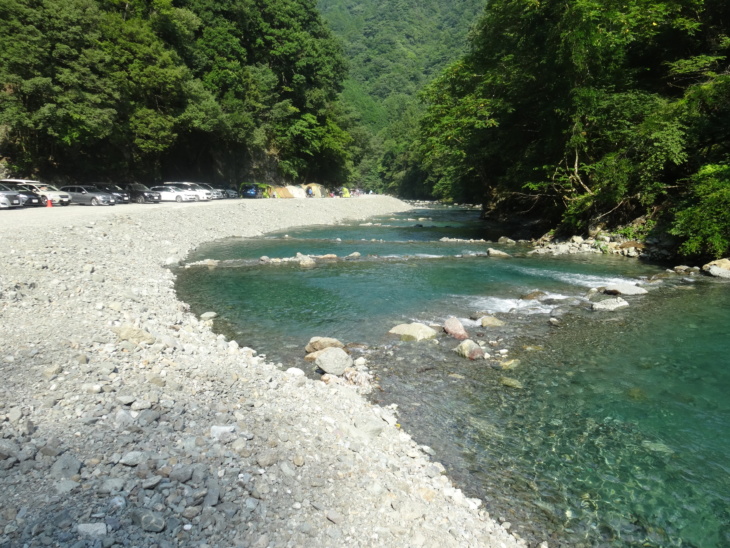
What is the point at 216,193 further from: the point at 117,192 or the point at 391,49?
the point at 391,49

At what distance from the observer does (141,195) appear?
119ft

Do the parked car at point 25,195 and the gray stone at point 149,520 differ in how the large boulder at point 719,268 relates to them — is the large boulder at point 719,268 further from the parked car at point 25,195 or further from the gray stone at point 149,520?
the parked car at point 25,195

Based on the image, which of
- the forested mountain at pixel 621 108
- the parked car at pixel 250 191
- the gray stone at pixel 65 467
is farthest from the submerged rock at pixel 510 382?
Result: the parked car at pixel 250 191

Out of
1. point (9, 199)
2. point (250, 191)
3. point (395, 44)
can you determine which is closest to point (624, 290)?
point (9, 199)

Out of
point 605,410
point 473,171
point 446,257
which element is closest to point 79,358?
point 605,410

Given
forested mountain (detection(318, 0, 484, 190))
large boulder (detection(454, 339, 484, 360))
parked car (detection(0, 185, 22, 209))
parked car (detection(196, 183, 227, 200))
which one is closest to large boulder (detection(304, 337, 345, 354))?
large boulder (detection(454, 339, 484, 360))

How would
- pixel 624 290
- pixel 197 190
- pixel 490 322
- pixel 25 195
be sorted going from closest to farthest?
pixel 490 322
pixel 624 290
pixel 25 195
pixel 197 190

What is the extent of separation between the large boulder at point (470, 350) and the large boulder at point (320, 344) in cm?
232

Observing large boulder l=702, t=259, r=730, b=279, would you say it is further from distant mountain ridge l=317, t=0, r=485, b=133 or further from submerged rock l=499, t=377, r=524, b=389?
distant mountain ridge l=317, t=0, r=485, b=133

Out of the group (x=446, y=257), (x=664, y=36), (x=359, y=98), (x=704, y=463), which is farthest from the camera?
(x=359, y=98)

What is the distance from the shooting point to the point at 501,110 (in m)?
24.6

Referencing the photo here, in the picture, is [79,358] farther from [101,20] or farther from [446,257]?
[101,20]

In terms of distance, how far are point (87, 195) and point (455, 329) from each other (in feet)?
→ 106

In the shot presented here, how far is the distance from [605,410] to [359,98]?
14667 centimetres
